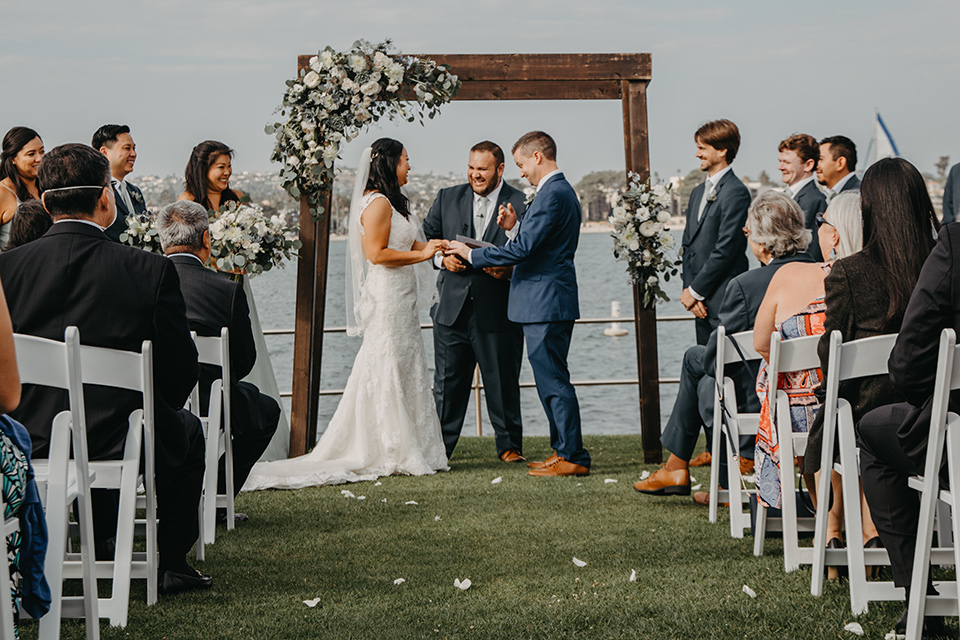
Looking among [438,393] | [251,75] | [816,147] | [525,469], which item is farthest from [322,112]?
[251,75]

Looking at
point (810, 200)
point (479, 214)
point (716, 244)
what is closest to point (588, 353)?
point (479, 214)

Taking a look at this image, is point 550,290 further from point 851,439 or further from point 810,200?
point 851,439

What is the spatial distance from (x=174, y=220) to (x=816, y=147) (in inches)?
171

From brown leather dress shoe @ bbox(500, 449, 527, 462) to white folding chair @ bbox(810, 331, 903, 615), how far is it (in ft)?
12.4

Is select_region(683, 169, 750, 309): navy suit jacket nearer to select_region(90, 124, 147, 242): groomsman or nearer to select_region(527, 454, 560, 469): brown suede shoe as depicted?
select_region(527, 454, 560, 469): brown suede shoe

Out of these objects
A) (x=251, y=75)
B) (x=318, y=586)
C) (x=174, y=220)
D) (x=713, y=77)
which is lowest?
(x=318, y=586)

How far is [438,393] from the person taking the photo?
23.6ft

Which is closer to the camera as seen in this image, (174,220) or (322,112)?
(174,220)

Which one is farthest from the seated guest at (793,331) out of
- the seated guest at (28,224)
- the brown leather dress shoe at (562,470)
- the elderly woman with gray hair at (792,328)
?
the seated guest at (28,224)

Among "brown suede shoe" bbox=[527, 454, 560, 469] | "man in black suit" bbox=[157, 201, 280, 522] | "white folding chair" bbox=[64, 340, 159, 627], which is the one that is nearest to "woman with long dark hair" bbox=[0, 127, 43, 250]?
"man in black suit" bbox=[157, 201, 280, 522]

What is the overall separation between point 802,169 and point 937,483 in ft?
14.4

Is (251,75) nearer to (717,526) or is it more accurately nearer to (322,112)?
(322,112)

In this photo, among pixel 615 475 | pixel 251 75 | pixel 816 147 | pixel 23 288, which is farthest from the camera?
pixel 251 75

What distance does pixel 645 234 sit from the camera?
258 inches
